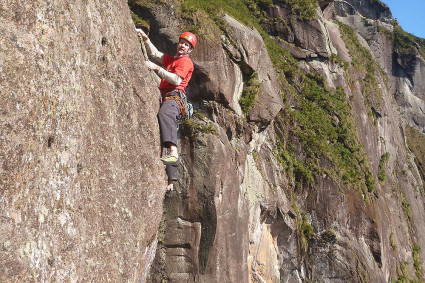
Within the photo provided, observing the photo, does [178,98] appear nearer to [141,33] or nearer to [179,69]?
[179,69]

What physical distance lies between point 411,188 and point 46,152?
36.8 metres

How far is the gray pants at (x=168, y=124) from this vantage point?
31.7ft

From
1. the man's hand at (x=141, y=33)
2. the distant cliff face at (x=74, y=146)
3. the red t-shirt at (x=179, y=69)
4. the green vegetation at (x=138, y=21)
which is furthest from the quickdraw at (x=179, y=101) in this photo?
the green vegetation at (x=138, y=21)

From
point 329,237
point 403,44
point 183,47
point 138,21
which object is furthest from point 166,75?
point 403,44

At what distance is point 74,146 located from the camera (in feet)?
21.8

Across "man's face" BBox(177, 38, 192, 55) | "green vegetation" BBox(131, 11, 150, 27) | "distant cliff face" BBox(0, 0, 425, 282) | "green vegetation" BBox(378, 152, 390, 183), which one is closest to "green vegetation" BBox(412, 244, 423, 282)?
"distant cliff face" BBox(0, 0, 425, 282)

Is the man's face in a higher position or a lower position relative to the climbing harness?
higher

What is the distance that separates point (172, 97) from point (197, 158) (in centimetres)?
225

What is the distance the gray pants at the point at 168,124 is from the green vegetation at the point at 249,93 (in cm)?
609

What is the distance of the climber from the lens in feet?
31.8

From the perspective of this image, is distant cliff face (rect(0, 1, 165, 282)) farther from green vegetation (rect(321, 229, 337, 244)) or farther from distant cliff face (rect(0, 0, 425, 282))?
green vegetation (rect(321, 229, 337, 244))

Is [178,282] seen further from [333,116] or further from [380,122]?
[380,122]

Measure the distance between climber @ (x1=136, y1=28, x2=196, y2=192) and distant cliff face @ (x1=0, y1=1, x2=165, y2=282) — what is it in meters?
0.38

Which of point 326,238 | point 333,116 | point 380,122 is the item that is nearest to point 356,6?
point 380,122
